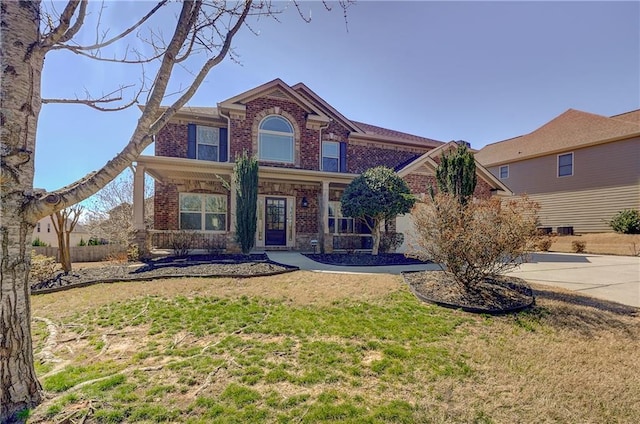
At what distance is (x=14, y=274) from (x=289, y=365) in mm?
2624

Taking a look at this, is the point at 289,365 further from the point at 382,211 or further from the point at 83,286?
the point at 382,211

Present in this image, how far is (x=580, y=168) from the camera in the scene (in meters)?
18.2

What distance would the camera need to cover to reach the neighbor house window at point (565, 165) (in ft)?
61.7

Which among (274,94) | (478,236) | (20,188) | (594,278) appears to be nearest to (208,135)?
(274,94)

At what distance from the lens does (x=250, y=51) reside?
5094mm

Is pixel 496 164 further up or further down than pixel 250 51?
further up

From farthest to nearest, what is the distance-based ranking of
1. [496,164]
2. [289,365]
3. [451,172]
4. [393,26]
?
[496,164] → [451,172] → [393,26] → [289,365]

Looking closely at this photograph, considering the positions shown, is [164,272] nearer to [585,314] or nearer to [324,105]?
[585,314]

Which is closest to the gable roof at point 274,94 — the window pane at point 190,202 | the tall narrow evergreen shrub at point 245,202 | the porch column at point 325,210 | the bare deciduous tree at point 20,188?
the tall narrow evergreen shrub at point 245,202

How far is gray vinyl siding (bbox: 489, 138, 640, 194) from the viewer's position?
16328 mm

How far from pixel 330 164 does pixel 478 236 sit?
10200 millimetres

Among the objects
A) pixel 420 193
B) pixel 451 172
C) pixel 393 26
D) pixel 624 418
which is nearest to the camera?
pixel 624 418

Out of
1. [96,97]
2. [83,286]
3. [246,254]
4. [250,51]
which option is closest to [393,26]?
[250,51]

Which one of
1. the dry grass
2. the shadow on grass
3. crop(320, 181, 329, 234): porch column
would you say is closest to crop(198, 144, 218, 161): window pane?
crop(320, 181, 329, 234): porch column
